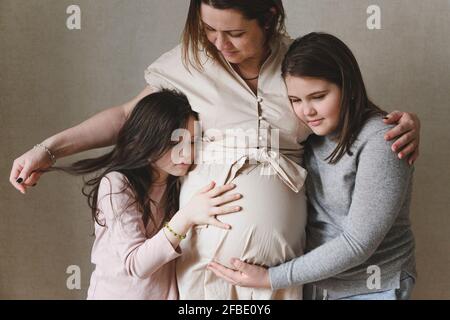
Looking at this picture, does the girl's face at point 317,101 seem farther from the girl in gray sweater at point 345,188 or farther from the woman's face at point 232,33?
the woman's face at point 232,33

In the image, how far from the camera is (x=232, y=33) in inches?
46.4

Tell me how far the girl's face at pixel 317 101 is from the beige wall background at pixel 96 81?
422mm

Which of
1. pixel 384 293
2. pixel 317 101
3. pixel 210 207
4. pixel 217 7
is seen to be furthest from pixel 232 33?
pixel 384 293

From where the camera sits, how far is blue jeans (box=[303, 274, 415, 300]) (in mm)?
1244

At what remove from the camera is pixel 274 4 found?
1.21 m

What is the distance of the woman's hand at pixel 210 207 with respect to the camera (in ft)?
3.79

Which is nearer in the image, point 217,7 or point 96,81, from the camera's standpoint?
point 217,7

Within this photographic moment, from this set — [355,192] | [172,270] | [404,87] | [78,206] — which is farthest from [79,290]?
[404,87]

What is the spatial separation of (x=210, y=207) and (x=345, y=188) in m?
0.30

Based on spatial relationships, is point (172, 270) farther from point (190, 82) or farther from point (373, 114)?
point (373, 114)

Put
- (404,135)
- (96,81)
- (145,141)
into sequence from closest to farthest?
(404,135)
(145,141)
(96,81)

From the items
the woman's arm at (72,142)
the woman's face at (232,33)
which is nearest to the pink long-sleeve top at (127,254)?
the woman's arm at (72,142)

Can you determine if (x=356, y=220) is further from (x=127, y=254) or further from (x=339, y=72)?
(x=127, y=254)
